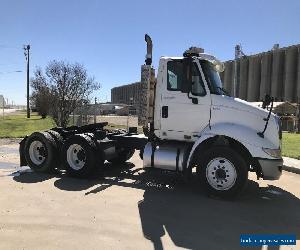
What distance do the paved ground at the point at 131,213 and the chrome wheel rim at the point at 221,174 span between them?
1.18 feet

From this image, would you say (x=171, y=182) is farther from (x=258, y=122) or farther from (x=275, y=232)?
(x=275, y=232)

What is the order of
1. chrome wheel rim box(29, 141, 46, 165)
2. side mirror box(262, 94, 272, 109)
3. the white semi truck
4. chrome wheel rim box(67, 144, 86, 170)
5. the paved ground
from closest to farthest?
1. the paved ground
2. the white semi truck
3. side mirror box(262, 94, 272, 109)
4. chrome wheel rim box(67, 144, 86, 170)
5. chrome wheel rim box(29, 141, 46, 165)

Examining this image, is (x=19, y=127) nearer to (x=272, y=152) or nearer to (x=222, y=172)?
(x=222, y=172)

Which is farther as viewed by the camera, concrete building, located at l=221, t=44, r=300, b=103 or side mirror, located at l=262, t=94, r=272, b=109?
concrete building, located at l=221, t=44, r=300, b=103

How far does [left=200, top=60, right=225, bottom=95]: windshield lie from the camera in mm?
9086

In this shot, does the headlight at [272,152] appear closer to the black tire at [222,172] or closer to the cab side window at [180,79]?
the black tire at [222,172]

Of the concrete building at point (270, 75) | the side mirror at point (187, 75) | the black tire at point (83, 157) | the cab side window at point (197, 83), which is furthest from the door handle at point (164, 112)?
the concrete building at point (270, 75)

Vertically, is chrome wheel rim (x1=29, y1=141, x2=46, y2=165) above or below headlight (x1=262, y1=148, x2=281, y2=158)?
below

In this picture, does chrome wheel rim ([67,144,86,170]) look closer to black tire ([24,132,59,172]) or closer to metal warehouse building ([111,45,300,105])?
black tire ([24,132,59,172])

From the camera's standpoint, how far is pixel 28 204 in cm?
742

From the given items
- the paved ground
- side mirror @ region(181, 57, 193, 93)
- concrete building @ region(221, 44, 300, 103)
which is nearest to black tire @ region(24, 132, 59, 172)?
the paved ground

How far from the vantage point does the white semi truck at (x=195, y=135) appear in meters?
8.42

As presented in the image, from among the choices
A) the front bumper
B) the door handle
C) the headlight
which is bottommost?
the front bumper

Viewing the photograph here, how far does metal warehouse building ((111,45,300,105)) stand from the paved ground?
188ft
